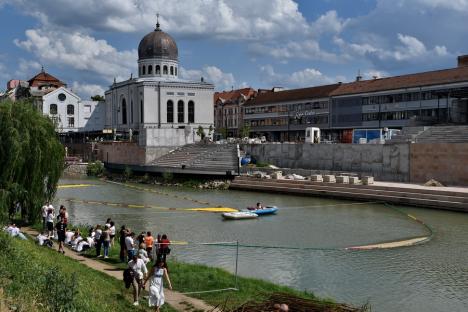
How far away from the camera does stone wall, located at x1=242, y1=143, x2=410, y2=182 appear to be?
54188mm

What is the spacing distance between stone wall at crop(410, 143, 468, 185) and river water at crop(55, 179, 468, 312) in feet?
28.5

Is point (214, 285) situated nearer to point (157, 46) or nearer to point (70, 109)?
point (157, 46)

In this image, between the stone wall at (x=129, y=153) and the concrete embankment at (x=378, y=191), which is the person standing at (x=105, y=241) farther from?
the stone wall at (x=129, y=153)

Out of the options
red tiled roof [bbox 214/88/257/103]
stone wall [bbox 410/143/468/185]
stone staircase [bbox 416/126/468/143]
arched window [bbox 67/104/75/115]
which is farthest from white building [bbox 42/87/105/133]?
stone wall [bbox 410/143/468/185]

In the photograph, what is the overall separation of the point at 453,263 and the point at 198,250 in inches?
453

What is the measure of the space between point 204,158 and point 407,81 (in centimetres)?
3357

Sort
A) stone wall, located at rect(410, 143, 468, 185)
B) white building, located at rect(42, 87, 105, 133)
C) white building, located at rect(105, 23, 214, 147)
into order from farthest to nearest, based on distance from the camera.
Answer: white building, located at rect(42, 87, 105, 133)
white building, located at rect(105, 23, 214, 147)
stone wall, located at rect(410, 143, 468, 185)

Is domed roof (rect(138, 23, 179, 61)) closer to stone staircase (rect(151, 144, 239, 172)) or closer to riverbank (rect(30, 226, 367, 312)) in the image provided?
stone staircase (rect(151, 144, 239, 172))

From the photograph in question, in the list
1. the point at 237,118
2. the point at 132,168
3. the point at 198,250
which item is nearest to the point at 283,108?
the point at 237,118

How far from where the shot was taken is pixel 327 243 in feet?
96.1

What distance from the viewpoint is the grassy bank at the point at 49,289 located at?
38.4ft

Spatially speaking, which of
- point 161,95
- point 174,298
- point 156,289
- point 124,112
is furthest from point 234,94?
point 156,289

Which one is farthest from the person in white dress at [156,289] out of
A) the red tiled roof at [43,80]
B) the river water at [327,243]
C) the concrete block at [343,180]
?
the red tiled roof at [43,80]

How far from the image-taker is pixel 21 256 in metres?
16.3
